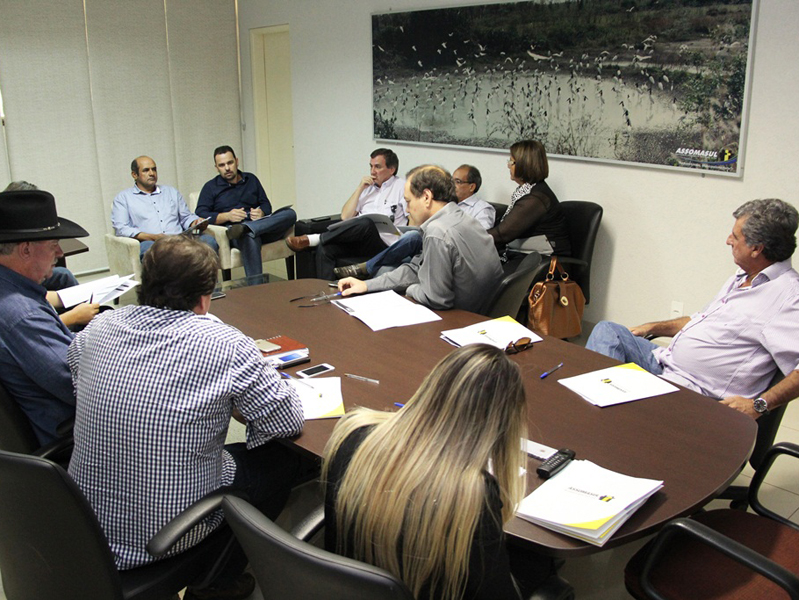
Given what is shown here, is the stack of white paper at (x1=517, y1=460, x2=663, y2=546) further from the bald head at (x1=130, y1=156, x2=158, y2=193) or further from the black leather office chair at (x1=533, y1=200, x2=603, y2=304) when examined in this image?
the bald head at (x1=130, y1=156, x2=158, y2=193)

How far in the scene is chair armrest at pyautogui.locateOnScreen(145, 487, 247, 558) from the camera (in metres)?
1.63

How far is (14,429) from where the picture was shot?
2.09 meters

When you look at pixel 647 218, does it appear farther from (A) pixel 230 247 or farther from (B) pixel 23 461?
(B) pixel 23 461

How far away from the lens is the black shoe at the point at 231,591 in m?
2.26

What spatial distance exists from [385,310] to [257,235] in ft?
8.93

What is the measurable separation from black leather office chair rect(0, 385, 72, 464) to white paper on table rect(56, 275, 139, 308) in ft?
3.45

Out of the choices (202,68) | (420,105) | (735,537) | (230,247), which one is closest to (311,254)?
(230,247)

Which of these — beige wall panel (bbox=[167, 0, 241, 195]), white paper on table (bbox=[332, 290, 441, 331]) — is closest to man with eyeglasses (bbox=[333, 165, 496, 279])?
white paper on table (bbox=[332, 290, 441, 331])

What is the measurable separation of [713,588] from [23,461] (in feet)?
5.31

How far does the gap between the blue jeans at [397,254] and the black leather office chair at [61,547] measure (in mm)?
2295

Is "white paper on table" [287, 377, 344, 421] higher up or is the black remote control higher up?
"white paper on table" [287, 377, 344, 421]

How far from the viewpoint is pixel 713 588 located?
5.67 feet

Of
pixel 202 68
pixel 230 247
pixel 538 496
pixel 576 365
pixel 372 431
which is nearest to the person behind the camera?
pixel 372 431

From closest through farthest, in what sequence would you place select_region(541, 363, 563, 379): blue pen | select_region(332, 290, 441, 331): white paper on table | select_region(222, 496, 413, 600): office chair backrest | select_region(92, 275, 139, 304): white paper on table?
select_region(222, 496, 413, 600): office chair backrest → select_region(541, 363, 563, 379): blue pen → select_region(332, 290, 441, 331): white paper on table → select_region(92, 275, 139, 304): white paper on table
